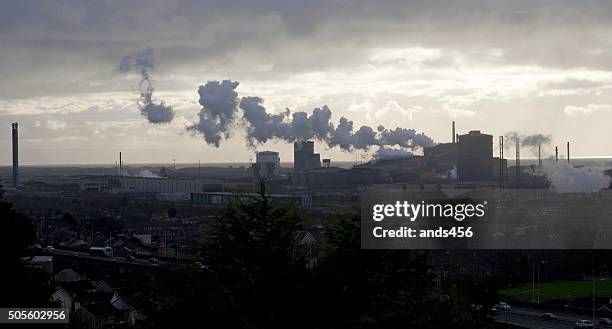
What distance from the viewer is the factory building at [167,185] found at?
52634 mm

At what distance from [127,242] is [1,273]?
66.1 ft

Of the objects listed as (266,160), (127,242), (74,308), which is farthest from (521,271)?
(266,160)

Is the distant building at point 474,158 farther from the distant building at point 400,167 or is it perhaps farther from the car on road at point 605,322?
the car on road at point 605,322

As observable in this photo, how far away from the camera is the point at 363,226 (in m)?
7.32

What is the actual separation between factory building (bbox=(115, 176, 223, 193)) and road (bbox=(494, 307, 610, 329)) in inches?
1356

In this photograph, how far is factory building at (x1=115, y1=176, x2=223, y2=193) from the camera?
52.6 metres

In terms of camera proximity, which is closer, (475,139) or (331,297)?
(331,297)

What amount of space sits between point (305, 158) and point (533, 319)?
1578 inches

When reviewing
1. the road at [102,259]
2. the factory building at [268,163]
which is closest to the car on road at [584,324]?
the road at [102,259]

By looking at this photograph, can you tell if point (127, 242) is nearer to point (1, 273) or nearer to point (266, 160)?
point (1, 273)

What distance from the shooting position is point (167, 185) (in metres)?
57.3

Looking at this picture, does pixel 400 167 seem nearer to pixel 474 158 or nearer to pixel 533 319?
pixel 474 158

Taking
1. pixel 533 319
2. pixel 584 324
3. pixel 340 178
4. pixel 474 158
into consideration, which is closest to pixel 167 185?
pixel 340 178

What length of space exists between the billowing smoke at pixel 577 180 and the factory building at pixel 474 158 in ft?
14.4
